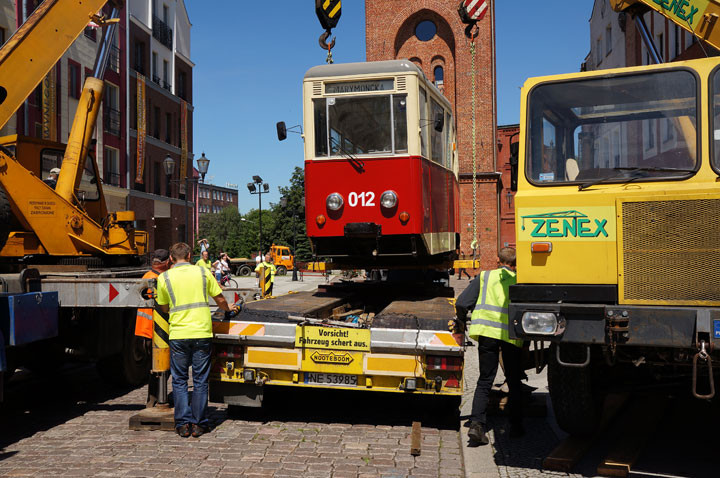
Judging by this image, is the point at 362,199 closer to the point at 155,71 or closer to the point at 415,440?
the point at 415,440

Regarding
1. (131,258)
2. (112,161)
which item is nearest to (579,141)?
(131,258)

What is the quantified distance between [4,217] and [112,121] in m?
27.3

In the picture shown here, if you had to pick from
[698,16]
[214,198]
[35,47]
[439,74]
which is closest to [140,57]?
[439,74]

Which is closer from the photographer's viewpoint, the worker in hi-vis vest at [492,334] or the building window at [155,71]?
the worker in hi-vis vest at [492,334]

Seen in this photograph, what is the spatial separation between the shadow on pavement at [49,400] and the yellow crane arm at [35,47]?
319 cm

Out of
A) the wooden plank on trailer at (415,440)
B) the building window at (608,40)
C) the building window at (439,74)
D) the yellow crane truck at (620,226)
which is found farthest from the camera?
the building window at (608,40)

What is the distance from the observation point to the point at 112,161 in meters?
34.2

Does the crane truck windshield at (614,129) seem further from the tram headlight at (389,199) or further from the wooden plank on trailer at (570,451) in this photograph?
the tram headlight at (389,199)

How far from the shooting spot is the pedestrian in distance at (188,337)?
655 cm

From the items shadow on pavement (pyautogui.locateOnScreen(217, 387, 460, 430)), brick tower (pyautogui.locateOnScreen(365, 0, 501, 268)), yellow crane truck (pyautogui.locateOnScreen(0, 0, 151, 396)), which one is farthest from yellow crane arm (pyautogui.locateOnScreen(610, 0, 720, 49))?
brick tower (pyautogui.locateOnScreen(365, 0, 501, 268))

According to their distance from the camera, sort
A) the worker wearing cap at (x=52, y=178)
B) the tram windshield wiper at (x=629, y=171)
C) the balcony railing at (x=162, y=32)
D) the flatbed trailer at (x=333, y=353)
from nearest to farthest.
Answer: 1. the tram windshield wiper at (x=629, y=171)
2. the flatbed trailer at (x=333, y=353)
3. the worker wearing cap at (x=52, y=178)
4. the balcony railing at (x=162, y=32)

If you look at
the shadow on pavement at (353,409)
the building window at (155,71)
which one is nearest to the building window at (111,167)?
the building window at (155,71)

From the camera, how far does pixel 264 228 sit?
3002 inches

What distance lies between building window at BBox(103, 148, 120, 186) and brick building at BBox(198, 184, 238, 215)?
8409 cm
